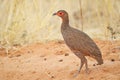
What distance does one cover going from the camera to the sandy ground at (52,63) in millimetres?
9266

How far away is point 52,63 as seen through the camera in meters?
10.4

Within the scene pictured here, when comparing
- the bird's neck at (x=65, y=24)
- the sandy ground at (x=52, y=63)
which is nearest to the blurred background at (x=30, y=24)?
the sandy ground at (x=52, y=63)

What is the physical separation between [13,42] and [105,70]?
358 cm

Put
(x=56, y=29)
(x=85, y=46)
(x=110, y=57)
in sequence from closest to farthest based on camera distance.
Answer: (x=85, y=46)
(x=110, y=57)
(x=56, y=29)

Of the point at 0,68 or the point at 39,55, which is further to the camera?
the point at 39,55

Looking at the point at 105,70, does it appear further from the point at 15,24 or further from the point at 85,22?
the point at 85,22

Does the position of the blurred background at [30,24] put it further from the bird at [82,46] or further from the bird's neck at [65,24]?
the bird at [82,46]

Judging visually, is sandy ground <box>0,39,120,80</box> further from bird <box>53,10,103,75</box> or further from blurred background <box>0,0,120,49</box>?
blurred background <box>0,0,120,49</box>

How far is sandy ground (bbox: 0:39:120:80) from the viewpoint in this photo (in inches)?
365

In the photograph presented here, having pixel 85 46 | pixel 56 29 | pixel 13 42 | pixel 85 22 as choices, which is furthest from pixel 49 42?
pixel 85 22

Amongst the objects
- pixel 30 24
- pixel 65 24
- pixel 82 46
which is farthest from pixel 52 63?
pixel 30 24

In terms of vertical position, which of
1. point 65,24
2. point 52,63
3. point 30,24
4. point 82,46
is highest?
point 65,24

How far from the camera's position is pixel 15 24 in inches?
→ 490

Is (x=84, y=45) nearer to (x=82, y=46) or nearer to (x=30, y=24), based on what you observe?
(x=82, y=46)
